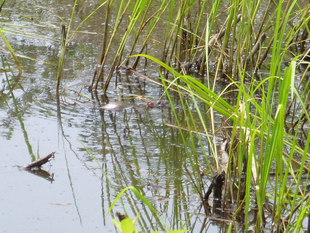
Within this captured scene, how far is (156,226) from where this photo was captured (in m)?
2.69

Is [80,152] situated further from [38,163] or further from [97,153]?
[38,163]

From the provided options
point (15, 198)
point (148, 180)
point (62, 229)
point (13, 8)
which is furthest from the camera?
point (13, 8)

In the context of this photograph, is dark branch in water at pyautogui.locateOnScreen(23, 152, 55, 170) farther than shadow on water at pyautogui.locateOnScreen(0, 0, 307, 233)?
Yes

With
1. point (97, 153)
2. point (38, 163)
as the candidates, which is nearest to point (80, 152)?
point (97, 153)

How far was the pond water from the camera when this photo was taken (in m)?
2.78

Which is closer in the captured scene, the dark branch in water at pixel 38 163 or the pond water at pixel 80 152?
the pond water at pixel 80 152

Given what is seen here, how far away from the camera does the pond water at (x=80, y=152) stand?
278cm

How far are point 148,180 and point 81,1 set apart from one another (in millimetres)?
3508

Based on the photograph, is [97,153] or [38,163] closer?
[38,163]

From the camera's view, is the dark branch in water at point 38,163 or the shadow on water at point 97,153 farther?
the dark branch in water at point 38,163

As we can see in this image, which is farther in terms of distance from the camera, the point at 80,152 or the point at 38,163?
the point at 80,152

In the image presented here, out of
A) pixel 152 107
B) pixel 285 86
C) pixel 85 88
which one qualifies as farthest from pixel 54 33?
pixel 285 86

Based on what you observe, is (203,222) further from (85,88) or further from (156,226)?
(85,88)

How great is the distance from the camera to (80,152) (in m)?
3.38
